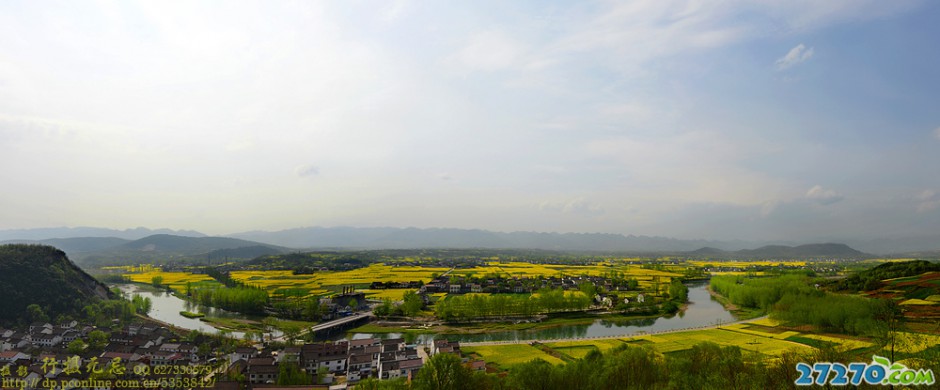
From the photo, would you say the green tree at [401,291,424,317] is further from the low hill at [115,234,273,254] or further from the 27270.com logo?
the low hill at [115,234,273,254]

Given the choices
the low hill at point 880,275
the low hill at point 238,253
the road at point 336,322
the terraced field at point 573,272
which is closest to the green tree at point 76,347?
the road at point 336,322

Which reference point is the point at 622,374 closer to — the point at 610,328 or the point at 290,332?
the point at 610,328

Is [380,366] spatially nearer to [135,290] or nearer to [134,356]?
[134,356]

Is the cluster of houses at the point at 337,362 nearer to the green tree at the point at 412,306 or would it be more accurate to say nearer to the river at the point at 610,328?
the river at the point at 610,328

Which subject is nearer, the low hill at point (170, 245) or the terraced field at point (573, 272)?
the terraced field at point (573, 272)

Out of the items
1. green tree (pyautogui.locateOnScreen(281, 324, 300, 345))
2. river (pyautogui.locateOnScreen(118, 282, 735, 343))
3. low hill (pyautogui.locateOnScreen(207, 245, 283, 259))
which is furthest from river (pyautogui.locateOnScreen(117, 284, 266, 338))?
low hill (pyautogui.locateOnScreen(207, 245, 283, 259))

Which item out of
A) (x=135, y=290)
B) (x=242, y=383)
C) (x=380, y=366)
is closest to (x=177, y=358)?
(x=242, y=383)

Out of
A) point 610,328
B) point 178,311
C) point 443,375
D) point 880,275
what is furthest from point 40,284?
point 880,275
